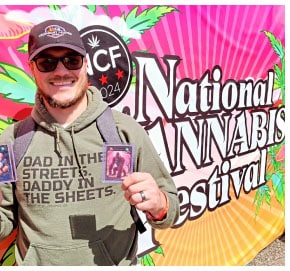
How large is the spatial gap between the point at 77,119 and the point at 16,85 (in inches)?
21.6

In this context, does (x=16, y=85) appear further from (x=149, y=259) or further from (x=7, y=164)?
(x=149, y=259)

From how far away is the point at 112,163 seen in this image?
1917mm

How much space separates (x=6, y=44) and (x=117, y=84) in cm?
70

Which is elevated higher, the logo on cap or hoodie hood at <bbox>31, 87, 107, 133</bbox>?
the logo on cap

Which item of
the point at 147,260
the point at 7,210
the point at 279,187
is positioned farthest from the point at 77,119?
the point at 279,187

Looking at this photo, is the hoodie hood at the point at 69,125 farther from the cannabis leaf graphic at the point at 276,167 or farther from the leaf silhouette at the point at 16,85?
the cannabis leaf graphic at the point at 276,167

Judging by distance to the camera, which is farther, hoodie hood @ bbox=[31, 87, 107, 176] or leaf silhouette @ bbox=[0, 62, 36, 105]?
leaf silhouette @ bbox=[0, 62, 36, 105]

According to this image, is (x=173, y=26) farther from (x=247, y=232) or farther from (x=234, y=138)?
(x=247, y=232)

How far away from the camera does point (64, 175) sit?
6.48 ft

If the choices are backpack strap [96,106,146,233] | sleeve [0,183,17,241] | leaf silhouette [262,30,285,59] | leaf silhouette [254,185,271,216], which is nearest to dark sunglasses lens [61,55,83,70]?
backpack strap [96,106,146,233]

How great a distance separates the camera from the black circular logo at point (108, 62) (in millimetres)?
2473

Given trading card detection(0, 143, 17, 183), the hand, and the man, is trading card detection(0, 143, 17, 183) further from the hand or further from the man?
the hand

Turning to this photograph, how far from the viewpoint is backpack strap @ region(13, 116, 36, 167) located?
1965 mm

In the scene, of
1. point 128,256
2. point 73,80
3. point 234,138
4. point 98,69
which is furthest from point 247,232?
point 73,80
